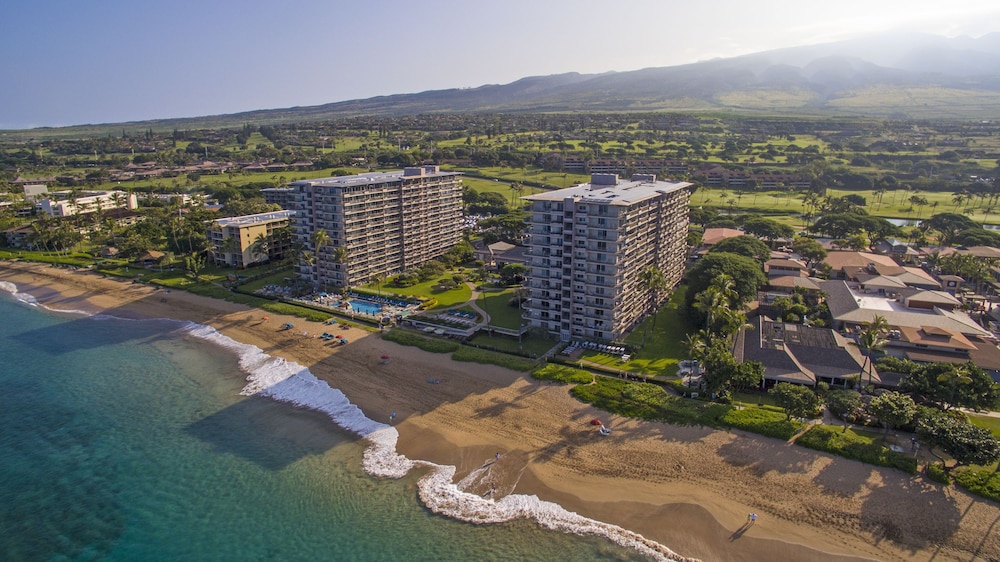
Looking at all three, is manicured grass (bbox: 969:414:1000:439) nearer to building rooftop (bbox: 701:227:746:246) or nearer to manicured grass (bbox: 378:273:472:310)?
building rooftop (bbox: 701:227:746:246)

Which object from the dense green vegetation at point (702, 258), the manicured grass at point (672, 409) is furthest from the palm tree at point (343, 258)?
the manicured grass at point (672, 409)

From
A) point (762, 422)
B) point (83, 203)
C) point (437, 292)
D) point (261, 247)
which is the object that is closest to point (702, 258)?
point (762, 422)

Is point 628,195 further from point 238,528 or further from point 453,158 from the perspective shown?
point 453,158

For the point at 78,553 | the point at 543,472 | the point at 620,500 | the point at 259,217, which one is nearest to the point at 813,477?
the point at 620,500

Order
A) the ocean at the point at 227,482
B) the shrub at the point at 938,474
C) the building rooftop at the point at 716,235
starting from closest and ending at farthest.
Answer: the ocean at the point at 227,482 < the shrub at the point at 938,474 < the building rooftop at the point at 716,235

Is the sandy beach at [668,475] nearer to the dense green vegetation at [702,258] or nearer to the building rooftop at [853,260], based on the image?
the dense green vegetation at [702,258]
